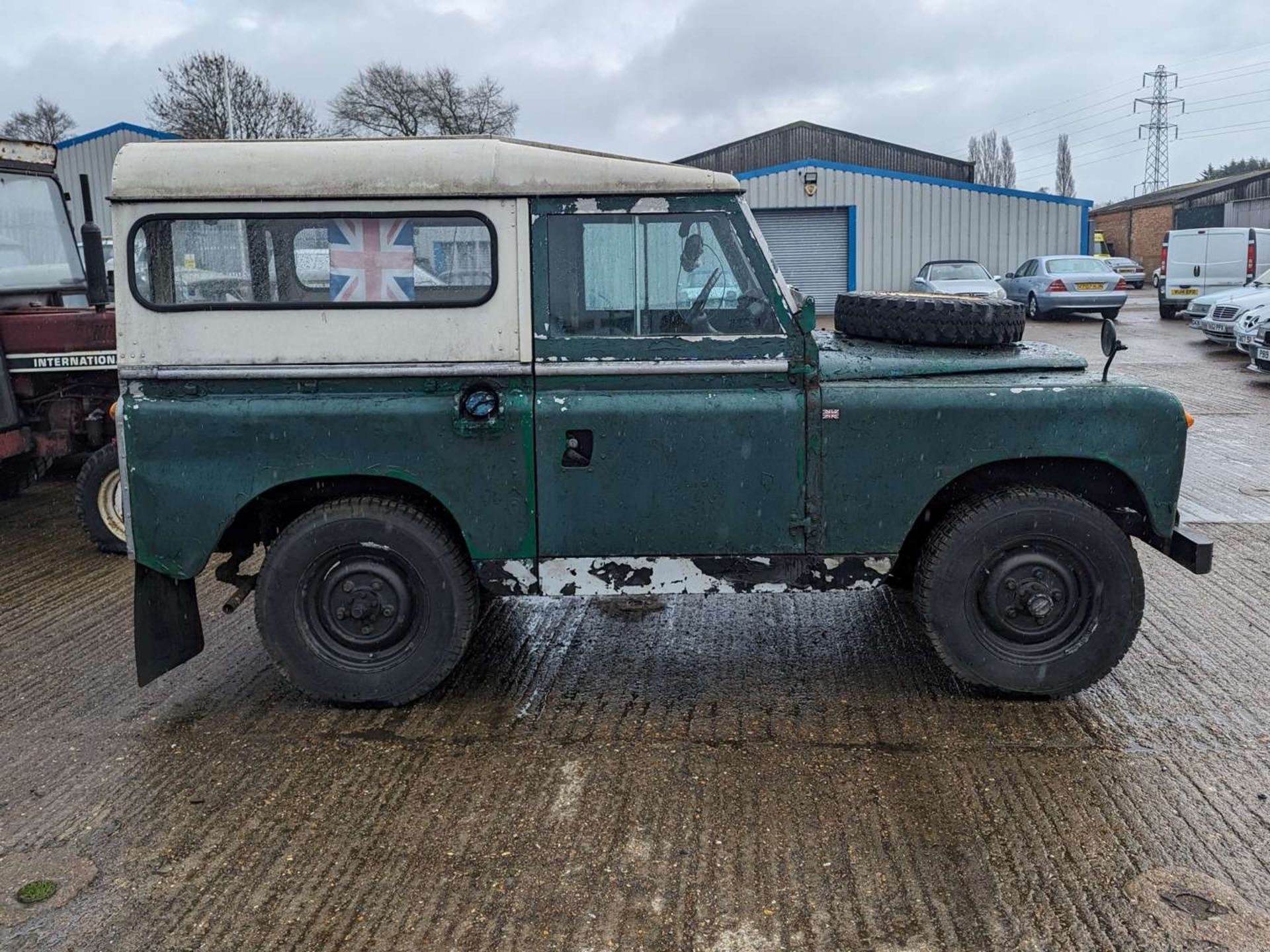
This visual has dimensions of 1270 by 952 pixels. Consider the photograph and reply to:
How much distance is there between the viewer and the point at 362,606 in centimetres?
448

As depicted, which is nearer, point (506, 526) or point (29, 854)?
point (29, 854)

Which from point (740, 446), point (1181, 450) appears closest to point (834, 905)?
point (740, 446)

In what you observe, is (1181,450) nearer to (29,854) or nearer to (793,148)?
(29,854)

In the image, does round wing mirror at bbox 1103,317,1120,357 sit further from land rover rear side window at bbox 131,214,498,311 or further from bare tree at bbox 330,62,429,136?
bare tree at bbox 330,62,429,136

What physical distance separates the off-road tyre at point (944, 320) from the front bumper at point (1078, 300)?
1896 centimetres

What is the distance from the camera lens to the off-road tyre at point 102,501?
7.24 meters

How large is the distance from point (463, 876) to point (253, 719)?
62.8 inches

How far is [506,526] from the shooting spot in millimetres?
4410

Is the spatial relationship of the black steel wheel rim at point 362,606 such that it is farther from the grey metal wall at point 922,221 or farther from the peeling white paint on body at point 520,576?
the grey metal wall at point 922,221

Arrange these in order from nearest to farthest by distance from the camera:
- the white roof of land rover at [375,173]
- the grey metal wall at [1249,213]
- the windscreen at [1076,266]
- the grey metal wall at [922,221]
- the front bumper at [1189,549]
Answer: the white roof of land rover at [375,173] → the front bumper at [1189,549] → the windscreen at [1076,266] → the grey metal wall at [922,221] → the grey metal wall at [1249,213]

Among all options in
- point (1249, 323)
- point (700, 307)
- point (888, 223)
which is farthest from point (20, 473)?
point (888, 223)

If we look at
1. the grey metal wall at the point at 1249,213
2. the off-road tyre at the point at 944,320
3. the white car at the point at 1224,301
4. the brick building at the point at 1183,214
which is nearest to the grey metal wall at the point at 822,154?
the brick building at the point at 1183,214

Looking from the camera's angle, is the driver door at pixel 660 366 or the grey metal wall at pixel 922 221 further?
the grey metal wall at pixel 922 221

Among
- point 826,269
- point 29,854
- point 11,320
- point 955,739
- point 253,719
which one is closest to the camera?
point 29,854
